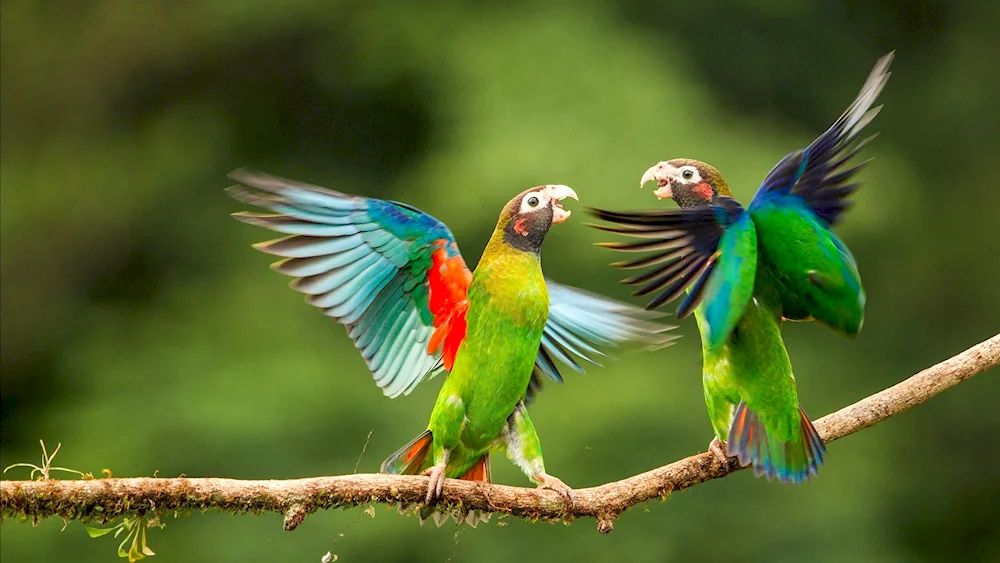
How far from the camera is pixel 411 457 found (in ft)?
16.2

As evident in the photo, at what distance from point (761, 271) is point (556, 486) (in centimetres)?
115

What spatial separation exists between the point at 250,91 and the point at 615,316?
8.10 meters

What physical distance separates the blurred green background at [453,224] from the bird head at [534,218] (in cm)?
403

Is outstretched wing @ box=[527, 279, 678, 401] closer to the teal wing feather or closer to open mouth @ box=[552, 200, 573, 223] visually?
open mouth @ box=[552, 200, 573, 223]

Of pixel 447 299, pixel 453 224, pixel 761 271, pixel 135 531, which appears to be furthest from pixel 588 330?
pixel 453 224

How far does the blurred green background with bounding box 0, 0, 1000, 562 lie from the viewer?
9617mm

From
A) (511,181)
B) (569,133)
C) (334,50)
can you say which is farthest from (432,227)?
(334,50)

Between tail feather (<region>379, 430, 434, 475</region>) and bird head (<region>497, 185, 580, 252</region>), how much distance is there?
88cm

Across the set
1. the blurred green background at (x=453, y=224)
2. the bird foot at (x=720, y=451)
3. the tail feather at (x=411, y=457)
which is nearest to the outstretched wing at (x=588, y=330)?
the tail feather at (x=411, y=457)

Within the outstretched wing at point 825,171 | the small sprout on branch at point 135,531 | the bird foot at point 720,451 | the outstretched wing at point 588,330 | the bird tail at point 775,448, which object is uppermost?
the outstretched wing at point 825,171

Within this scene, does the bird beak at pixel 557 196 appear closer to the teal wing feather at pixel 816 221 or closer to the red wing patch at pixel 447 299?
the red wing patch at pixel 447 299

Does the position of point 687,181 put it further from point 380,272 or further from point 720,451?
point 380,272

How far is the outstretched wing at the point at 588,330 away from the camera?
17.7ft

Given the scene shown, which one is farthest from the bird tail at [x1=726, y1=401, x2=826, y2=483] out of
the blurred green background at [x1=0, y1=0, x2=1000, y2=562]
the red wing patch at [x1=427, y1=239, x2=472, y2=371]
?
the blurred green background at [x1=0, y1=0, x2=1000, y2=562]
